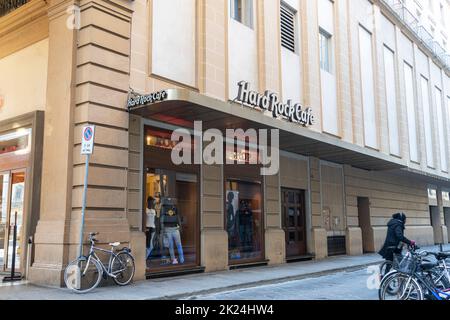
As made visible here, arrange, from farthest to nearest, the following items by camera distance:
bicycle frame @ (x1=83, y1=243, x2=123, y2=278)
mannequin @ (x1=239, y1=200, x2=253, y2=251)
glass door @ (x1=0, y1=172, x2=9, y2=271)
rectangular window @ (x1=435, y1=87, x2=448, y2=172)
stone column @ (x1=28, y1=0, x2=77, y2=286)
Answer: rectangular window @ (x1=435, y1=87, x2=448, y2=172) < mannequin @ (x1=239, y1=200, x2=253, y2=251) < glass door @ (x1=0, y1=172, x2=9, y2=271) < stone column @ (x1=28, y1=0, x2=77, y2=286) < bicycle frame @ (x1=83, y1=243, x2=123, y2=278)

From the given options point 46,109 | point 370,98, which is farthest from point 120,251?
point 370,98

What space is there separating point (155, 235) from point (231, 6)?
7826 millimetres

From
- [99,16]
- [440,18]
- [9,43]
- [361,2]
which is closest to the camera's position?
[99,16]

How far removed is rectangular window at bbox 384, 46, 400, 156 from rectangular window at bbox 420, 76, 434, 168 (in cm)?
536

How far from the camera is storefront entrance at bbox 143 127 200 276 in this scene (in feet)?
39.0

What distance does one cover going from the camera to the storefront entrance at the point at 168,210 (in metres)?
11.9

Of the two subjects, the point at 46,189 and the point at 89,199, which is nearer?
the point at 89,199

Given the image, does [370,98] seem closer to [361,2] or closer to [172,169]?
[361,2]

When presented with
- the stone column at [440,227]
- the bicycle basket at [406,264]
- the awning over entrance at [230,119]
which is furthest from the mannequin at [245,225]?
the stone column at [440,227]

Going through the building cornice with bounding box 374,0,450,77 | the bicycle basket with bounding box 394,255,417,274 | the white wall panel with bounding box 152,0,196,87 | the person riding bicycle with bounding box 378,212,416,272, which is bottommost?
the bicycle basket with bounding box 394,255,417,274

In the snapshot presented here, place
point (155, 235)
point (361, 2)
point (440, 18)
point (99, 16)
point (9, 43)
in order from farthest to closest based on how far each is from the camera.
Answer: point (440, 18)
point (361, 2)
point (9, 43)
point (155, 235)
point (99, 16)

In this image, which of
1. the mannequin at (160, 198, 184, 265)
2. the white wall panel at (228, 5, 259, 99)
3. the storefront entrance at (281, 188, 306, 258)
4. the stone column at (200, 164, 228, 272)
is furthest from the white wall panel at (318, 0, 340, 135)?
the mannequin at (160, 198, 184, 265)

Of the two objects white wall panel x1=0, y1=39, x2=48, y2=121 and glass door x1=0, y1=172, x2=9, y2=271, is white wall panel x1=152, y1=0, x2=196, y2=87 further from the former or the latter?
glass door x1=0, y1=172, x2=9, y2=271

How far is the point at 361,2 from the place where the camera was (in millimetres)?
23641
